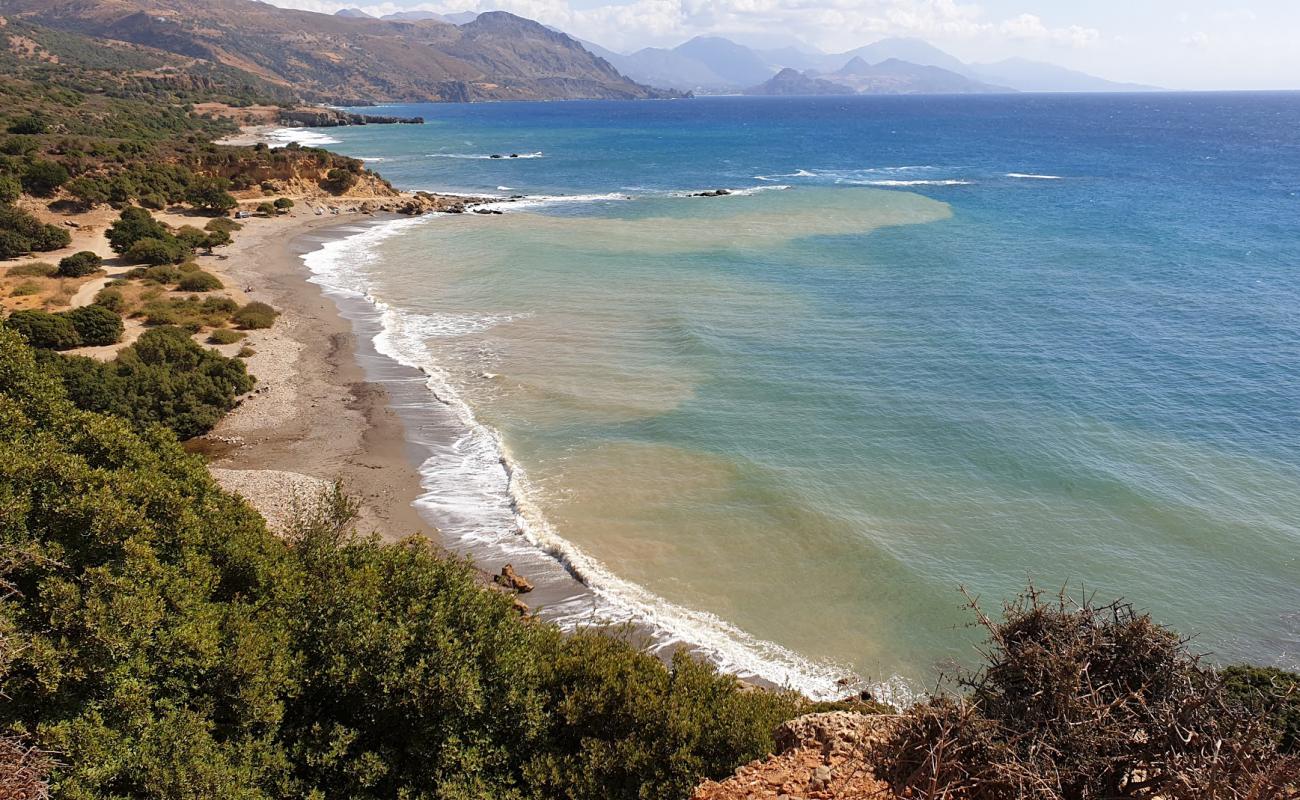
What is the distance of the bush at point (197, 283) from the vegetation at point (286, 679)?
95.8 feet

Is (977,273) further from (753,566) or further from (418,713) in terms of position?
(418,713)

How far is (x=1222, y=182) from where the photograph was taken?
77.4 metres

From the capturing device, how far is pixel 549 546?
18.3m

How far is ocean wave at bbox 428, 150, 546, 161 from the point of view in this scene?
111 metres

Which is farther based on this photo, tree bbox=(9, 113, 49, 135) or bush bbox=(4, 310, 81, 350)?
tree bbox=(9, 113, 49, 135)

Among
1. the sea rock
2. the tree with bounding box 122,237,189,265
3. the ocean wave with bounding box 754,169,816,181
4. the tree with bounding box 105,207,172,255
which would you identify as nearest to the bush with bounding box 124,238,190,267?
the tree with bounding box 122,237,189,265

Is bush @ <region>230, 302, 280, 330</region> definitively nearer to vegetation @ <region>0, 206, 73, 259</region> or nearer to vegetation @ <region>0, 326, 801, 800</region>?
vegetation @ <region>0, 206, 73, 259</region>

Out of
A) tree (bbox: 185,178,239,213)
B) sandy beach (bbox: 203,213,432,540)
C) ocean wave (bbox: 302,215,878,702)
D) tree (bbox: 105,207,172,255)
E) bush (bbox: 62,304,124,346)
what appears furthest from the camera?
tree (bbox: 185,178,239,213)

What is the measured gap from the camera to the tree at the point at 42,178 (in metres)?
48.0

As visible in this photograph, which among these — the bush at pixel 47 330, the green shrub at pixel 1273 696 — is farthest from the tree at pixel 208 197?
the green shrub at pixel 1273 696

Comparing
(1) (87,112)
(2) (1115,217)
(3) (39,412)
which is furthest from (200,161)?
(2) (1115,217)

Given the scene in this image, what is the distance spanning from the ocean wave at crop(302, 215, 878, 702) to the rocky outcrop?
3985 mm

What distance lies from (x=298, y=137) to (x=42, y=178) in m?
85.0

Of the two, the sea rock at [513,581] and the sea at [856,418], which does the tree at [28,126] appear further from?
the sea rock at [513,581]
